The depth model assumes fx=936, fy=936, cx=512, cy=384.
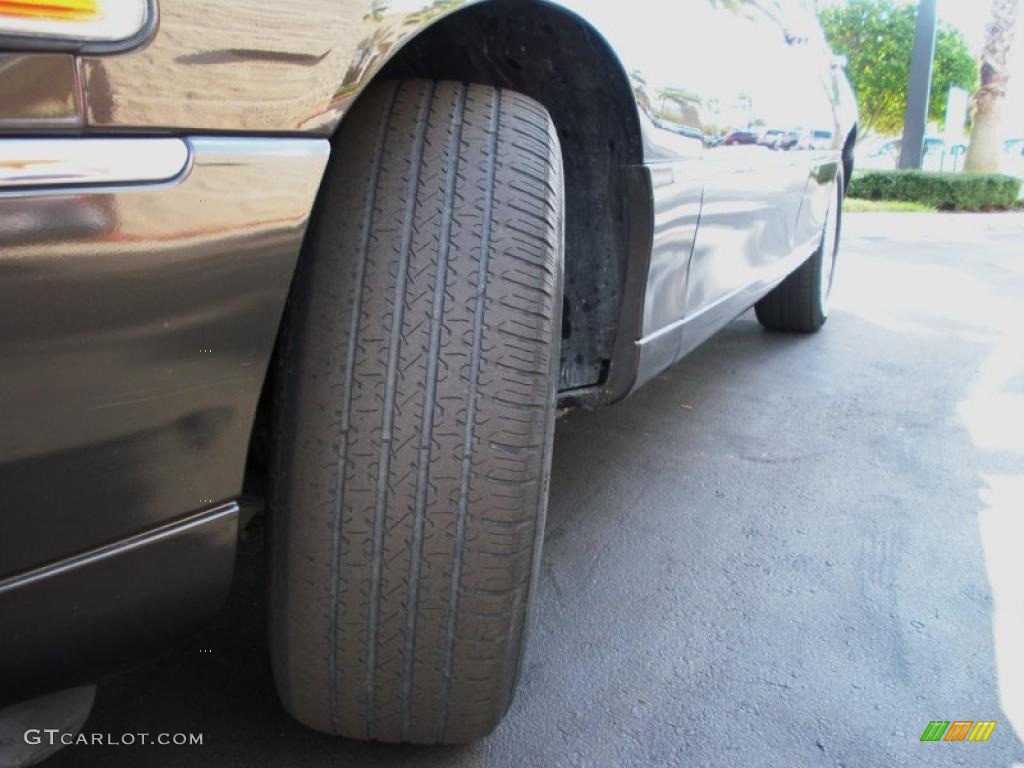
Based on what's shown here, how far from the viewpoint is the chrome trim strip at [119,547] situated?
3.07ft

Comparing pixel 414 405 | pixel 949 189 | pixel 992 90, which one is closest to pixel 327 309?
pixel 414 405

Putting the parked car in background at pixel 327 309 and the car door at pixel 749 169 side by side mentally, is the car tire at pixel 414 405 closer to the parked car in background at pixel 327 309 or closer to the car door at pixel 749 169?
the parked car in background at pixel 327 309

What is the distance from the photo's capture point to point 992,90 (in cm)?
1473

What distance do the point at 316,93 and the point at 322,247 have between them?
258mm

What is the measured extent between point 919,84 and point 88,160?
14.3m

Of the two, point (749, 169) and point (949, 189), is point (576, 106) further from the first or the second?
point (949, 189)

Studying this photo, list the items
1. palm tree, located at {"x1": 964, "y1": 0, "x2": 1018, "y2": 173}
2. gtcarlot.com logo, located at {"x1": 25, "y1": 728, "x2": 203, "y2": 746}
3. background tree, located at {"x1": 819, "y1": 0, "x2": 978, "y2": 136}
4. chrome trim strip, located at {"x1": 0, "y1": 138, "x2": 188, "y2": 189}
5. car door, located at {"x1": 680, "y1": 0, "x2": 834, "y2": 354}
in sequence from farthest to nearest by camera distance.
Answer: background tree, located at {"x1": 819, "y1": 0, "x2": 978, "y2": 136} < palm tree, located at {"x1": 964, "y1": 0, "x2": 1018, "y2": 173} < car door, located at {"x1": 680, "y1": 0, "x2": 834, "y2": 354} < gtcarlot.com logo, located at {"x1": 25, "y1": 728, "x2": 203, "y2": 746} < chrome trim strip, located at {"x1": 0, "y1": 138, "x2": 188, "y2": 189}

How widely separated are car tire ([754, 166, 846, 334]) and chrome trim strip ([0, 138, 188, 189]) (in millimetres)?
3751

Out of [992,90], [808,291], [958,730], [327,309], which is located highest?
[992,90]

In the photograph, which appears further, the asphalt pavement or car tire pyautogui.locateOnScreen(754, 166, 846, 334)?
car tire pyautogui.locateOnScreen(754, 166, 846, 334)

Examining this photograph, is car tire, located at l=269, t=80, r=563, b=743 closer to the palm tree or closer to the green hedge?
the green hedge

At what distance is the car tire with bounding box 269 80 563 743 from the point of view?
122 cm

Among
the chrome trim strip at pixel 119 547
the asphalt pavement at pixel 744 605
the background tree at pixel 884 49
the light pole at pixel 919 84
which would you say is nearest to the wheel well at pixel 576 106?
the asphalt pavement at pixel 744 605

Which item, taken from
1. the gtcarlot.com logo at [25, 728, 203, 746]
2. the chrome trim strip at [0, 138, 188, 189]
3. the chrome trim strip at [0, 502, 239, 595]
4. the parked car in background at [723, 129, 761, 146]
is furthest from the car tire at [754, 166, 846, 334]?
the chrome trim strip at [0, 138, 188, 189]
